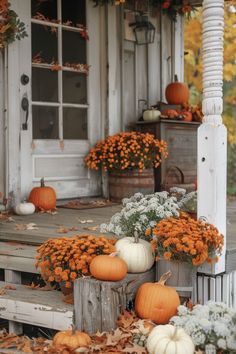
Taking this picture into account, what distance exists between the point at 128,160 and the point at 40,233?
6.18 feet

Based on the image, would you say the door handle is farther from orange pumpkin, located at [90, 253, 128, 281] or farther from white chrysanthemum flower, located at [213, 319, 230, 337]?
white chrysanthemum flower, located at [213, 319, 230, 337]

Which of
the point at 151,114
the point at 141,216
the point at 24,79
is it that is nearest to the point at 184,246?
the point at 141,216

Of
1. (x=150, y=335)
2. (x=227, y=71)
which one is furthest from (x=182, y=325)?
(x=227, y=71)

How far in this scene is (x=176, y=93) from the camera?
6.21 metres

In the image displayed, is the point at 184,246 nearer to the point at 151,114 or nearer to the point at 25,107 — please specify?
the point at 25,107

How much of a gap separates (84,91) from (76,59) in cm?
34

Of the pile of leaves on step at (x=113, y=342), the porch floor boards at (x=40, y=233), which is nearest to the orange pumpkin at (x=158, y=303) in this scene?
the pile of leaves on step at (x=113, y=342)

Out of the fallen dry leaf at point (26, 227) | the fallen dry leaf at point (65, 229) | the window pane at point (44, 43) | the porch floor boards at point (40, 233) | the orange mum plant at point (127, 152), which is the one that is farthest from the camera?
the orange mum plant at point (127, 152)

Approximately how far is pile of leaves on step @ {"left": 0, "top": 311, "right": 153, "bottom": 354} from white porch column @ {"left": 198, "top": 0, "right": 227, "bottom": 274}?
68cm

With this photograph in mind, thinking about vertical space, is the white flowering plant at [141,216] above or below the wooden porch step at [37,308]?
above

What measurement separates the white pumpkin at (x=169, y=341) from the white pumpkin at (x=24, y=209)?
253 cm

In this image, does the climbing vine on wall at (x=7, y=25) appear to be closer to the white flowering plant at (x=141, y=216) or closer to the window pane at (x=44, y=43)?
the window pane at (x=44, y=43)

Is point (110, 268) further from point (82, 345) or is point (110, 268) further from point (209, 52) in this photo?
point (209, 52)

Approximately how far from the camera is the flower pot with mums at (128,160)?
5453 millimetres
